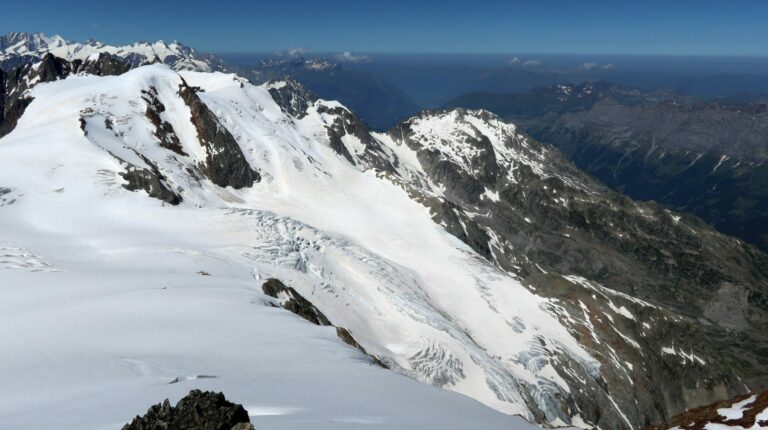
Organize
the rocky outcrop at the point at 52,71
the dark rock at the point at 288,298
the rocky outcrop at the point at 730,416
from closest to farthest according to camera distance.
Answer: the rocky outcrop at the point at 730,416 < the dark rock at the point at 288,298 < the rocky outcrop at the point at 52,71

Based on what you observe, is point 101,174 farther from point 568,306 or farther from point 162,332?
point 568,306

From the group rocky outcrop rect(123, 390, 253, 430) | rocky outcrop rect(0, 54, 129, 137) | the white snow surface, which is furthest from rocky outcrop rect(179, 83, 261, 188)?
rocky outcrop rect(123, 390, 253, 430)

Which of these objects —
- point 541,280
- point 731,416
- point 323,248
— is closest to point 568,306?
point 541,280

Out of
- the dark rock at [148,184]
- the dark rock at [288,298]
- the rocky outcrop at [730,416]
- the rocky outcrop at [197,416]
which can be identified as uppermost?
the rocky outcrop at [197,416]

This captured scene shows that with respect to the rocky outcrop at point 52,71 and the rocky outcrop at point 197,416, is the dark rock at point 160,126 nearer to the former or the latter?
the rocky outcrop at point 52,71

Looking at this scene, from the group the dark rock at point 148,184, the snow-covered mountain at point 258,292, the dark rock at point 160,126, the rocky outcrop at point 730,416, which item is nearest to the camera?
the rocky outcrop at point 730,416

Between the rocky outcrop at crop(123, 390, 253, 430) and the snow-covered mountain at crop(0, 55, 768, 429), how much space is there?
2.67 metres

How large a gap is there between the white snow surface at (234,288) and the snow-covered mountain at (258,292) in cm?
25

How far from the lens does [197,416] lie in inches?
483

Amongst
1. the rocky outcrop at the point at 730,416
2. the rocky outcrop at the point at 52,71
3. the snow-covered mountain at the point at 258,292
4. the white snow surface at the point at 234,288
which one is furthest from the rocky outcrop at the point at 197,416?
the rocky outcrop at the point at 52,71

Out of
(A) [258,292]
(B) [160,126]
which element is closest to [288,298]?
(A) [258,292]

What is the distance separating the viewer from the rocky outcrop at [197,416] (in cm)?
1206

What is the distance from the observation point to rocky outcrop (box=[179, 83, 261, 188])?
125625 millimetres

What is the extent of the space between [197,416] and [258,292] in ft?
114
